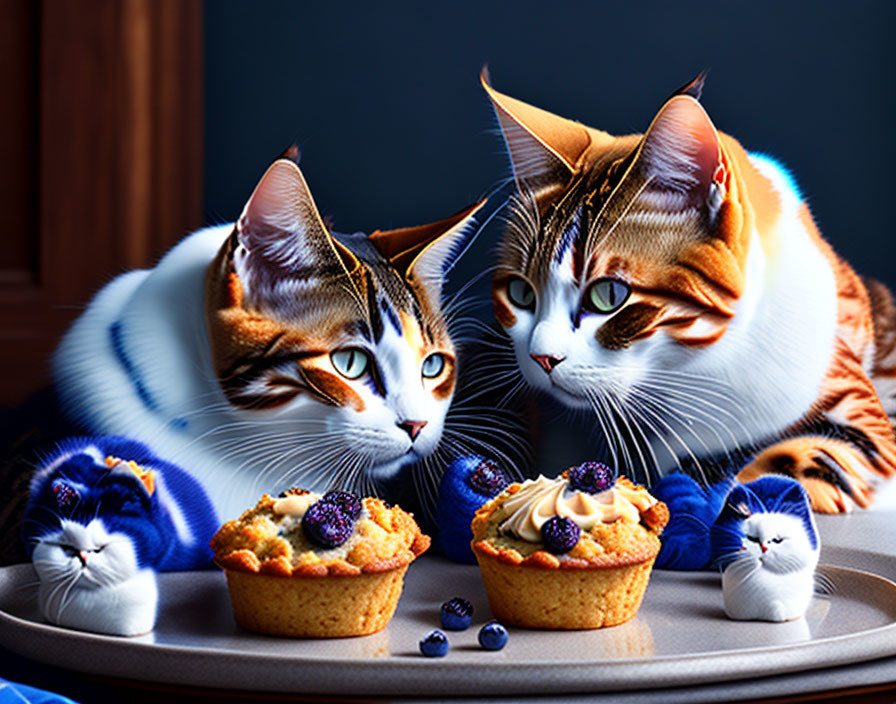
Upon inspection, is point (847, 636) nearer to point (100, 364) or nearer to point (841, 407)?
point (841, 407)

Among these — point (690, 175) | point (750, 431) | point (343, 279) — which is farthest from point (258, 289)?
point (750, 431)

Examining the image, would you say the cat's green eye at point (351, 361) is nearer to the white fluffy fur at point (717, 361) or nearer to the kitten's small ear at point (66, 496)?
the white fluffy fur at point (717, 361)

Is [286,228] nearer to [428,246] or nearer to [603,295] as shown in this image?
[428,246]

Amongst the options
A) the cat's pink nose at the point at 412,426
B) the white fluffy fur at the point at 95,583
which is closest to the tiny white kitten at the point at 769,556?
the cat's pink nose at the point at 412,426

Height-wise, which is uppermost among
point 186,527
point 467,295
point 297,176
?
point 297,176

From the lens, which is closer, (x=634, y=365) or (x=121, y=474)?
(x=121, y=474)

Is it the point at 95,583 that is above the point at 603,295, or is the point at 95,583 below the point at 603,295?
below

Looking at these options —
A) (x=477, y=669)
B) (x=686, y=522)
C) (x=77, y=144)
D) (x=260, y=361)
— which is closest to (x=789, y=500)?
(x=686, y=522)
